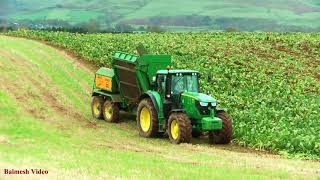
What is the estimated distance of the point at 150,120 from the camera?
77.5 feet

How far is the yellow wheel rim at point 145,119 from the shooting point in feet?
79.0

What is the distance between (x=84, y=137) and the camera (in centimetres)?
2398

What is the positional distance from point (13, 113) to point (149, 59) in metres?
6.82

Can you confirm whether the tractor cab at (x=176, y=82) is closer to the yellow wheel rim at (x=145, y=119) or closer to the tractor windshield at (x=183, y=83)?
the tractor windshield at (x=183, y=83)

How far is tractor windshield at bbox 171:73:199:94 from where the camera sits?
76.5 feet

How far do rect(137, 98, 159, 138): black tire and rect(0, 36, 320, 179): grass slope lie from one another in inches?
Answer: 15.6

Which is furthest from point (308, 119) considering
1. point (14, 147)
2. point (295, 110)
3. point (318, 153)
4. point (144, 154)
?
point (14, 147)

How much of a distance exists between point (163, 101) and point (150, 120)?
928 millimetres

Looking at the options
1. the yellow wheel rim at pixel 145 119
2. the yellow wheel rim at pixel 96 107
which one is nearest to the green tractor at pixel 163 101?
the yellow wheel rim at pixel 145 119

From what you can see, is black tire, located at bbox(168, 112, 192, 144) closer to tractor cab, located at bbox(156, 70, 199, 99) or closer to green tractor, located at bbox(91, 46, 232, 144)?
green tractor, located at bbox(91, 46, 232, 144)

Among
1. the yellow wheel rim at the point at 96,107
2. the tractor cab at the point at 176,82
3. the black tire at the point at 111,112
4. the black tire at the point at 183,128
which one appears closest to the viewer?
the black tire at the point at 183,128

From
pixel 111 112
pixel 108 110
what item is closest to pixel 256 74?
pixel 108 110

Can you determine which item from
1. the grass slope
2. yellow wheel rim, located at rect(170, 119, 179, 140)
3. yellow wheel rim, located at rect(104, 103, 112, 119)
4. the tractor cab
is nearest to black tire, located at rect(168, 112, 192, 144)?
yellow wheel rim, located at rect(170, 119, 179, 140)

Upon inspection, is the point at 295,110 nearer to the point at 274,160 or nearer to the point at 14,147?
the point at 274,160
